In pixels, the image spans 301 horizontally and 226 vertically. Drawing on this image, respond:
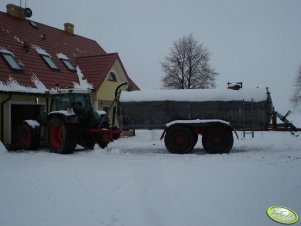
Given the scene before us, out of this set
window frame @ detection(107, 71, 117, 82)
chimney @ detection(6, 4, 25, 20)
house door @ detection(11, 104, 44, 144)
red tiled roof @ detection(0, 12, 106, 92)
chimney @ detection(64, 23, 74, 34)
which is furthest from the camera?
chimney @ detection(64, 23, 74, 34)

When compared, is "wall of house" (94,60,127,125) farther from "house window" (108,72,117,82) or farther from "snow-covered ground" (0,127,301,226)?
"snow-covered ground" (0,127,301,226)

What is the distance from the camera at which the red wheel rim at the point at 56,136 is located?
12.5 metres

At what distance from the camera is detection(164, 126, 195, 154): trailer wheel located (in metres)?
12.0

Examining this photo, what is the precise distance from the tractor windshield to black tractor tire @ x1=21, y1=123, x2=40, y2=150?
136 cm

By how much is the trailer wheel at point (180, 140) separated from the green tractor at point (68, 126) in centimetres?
206

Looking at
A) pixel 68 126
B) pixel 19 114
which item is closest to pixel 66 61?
pixel 19 114

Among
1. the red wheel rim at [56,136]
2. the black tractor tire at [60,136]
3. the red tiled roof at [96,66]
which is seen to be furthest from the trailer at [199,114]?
the red tiled roof at [96,66]

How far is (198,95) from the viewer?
12492mm

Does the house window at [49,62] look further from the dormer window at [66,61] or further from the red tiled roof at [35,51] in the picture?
the dormer window at [66,61]

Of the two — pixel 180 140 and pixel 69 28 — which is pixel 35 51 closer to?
pixel 69 28

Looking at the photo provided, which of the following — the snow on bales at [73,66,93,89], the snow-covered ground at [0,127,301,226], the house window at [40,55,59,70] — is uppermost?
the house window at [40,55,59,70]

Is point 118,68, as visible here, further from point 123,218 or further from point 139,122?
point 123,218

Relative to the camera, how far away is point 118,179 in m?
7.30

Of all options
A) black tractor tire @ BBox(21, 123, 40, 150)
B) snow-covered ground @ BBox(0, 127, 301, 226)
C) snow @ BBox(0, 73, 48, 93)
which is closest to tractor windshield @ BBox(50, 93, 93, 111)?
black tractor tire @ BBox(21, 123, 40, 150)
